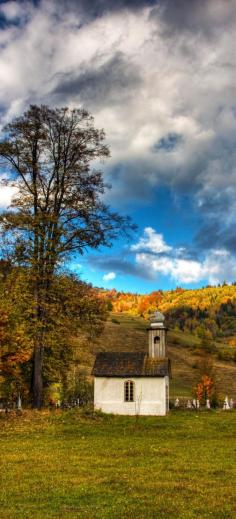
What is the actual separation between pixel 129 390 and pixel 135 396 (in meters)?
0.66

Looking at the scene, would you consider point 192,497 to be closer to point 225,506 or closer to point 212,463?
point 225,506

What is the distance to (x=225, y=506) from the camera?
1050 centimetres

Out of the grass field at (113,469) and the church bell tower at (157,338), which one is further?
the church bell tower at (157,338)

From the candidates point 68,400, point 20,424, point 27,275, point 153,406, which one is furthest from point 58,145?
point 68,400

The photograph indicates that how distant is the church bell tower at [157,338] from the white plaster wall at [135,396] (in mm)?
2250

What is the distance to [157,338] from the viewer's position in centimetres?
3838

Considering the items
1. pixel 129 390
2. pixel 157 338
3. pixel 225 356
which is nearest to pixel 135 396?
pixel 129 390

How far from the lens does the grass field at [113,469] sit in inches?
408

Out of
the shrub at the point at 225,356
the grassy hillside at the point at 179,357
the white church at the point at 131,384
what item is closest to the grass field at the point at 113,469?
the white church at the point at 131,384

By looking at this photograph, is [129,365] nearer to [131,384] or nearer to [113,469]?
[131,384]

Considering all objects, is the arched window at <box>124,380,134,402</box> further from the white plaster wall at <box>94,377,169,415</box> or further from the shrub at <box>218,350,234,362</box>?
the shrub at <box>218,350,234,362</box>

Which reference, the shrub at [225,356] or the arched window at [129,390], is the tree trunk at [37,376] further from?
the shrub at [225,356]

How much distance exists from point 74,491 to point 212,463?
5756 mm

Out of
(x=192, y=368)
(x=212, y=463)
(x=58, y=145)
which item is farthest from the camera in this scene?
(x=192, y=368)
